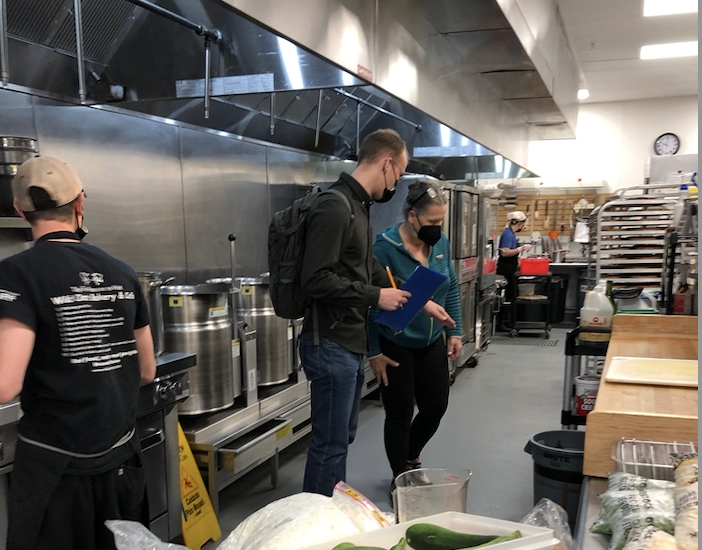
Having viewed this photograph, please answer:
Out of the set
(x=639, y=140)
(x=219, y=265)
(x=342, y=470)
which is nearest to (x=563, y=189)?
(x=639, y=140)

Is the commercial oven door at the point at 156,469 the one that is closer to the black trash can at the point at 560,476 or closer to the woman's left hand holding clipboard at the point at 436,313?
the woman's left hand holding clipboard at the point at 436,313

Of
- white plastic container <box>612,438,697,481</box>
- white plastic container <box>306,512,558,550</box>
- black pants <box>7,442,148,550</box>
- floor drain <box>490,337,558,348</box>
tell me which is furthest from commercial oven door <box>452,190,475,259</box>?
white plastic container <box>306,512,558,550</box>

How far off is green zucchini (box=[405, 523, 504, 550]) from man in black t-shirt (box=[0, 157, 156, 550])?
3.99 feet

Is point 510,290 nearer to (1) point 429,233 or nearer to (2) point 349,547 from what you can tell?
(1) point 429,233

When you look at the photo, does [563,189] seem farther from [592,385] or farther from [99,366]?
[99,366]

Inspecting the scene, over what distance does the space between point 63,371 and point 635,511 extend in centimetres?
147

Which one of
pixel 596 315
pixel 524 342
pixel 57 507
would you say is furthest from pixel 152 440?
pixel 524 342

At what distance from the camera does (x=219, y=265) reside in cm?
401

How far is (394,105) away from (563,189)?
20.6 ft

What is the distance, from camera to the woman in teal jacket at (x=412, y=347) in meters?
2.76

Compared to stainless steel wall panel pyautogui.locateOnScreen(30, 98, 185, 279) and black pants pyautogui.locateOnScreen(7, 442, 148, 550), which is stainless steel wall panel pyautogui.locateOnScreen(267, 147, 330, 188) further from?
black pants pyautogui.locateOnScreen(7, 442, 148, 550)

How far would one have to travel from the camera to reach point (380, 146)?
7.68 feet

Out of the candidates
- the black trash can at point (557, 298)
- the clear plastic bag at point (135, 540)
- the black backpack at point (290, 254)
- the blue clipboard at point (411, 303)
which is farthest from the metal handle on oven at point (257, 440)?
the black trash can at point (557, 298)

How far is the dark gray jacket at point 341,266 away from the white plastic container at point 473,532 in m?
1.35
